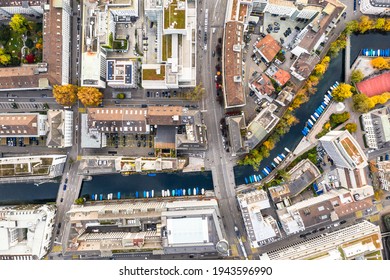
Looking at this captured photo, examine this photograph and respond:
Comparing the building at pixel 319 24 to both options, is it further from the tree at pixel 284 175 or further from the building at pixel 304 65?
the tree at pixel 284 175

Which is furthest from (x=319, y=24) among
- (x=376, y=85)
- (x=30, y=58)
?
(x=30, y=58)

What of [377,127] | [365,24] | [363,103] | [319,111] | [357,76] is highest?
[365,24]

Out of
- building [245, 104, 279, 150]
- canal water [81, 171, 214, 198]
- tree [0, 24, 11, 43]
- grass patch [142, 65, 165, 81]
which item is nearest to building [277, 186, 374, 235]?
building [245, 104, 279, 150]

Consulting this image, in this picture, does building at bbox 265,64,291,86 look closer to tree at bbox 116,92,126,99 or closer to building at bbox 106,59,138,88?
building at bbox 106,59,138,88

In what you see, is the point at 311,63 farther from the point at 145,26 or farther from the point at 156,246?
the point at 156,246

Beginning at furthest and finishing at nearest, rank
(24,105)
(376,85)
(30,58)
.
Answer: (24,105) < (30,58) < (376,85)

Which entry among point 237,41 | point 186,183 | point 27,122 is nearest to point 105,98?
point 27,122

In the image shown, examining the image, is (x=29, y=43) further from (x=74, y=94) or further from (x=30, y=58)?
(x=74, y=94)
